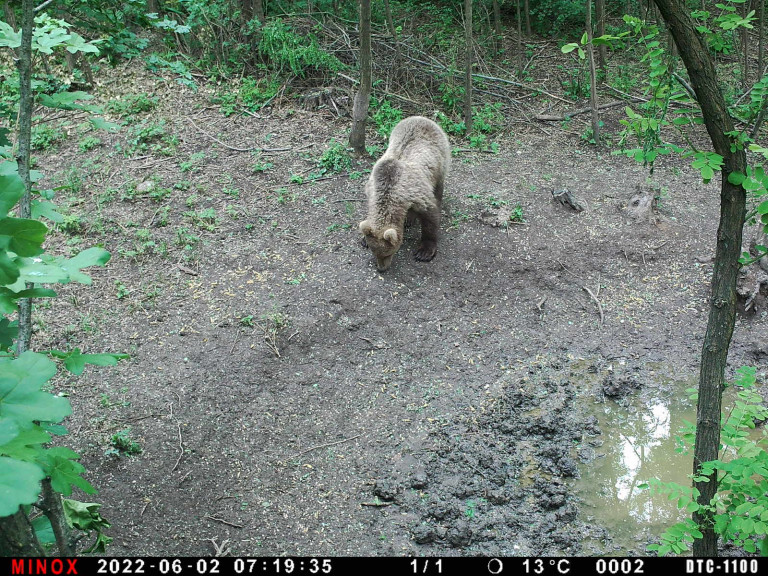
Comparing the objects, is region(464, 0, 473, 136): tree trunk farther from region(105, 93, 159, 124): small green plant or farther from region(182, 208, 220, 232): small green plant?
region(105, 93, 159, 124): small green plant

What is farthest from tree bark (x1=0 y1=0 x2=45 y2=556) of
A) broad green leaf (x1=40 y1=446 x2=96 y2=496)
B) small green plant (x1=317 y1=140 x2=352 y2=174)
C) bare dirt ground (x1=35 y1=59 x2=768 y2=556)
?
small green plant (x1=317 y1=140 x2=352 y2=174)

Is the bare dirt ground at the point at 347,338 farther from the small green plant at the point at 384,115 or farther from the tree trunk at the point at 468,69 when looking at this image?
the tree trunk at the point at 468,69

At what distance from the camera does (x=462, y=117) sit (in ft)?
32.3

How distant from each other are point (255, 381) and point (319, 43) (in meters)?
6.87

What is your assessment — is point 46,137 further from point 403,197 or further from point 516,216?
point 516,216

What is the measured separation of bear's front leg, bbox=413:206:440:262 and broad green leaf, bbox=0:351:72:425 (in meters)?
5.63

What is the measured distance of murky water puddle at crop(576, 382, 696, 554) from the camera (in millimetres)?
4531

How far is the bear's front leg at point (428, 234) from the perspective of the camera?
23.1 feet

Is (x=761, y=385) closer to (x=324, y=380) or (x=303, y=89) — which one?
(x=324, y=380)

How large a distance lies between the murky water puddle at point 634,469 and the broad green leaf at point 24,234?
4.13 m

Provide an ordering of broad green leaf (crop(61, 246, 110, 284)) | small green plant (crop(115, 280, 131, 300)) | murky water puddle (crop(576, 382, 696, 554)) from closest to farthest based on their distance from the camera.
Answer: broad green leaf (crop(61, 246, 110, 284)) < murky water puddle (crop(576, 382, 696, 554)) < small green plant (crop(115, 280, 131, 300))

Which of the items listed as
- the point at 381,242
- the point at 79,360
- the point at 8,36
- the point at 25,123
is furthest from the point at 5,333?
the point at 381,242

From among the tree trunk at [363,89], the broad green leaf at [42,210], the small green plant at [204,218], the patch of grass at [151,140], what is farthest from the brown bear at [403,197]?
the broad green leaf at [42,210]

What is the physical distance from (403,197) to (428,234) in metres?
0.55
